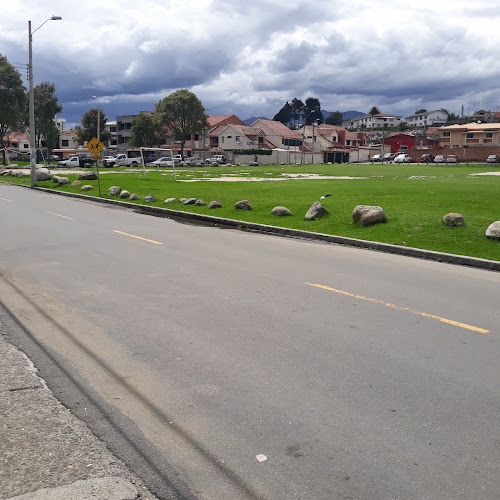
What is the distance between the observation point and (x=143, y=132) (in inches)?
3452

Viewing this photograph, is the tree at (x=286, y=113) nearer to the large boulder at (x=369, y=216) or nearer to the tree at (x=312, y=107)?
the tree at (x=312, y=107)

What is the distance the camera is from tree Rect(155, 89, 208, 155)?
78.1 metres

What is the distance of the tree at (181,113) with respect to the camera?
78062mm

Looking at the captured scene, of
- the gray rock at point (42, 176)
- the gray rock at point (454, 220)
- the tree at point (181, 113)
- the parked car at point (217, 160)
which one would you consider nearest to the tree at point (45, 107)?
the tree at point (181, 113)

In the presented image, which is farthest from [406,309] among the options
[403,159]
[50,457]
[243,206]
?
[403,159]

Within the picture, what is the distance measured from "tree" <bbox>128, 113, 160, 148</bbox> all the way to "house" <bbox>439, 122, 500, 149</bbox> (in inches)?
2063

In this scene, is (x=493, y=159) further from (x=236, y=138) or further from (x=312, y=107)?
(x=312, y=107)

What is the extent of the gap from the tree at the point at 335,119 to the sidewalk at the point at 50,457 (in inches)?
7247

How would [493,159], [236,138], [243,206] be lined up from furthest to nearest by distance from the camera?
[236,138] → [493,159] → [243,206]

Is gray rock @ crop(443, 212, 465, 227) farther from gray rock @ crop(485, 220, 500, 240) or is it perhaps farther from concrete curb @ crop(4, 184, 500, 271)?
concrete curb @ crop(4, 184, 500, 271)

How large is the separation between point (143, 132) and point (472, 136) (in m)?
57.0

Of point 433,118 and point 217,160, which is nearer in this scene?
point 217,160

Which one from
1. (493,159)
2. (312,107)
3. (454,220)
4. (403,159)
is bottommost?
(454,220)

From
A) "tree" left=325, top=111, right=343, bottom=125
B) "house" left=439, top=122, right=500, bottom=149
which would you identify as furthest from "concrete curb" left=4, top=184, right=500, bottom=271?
"tree" left=325, top=111, right=343, bottom=125
